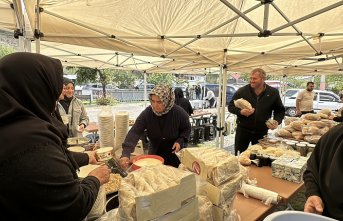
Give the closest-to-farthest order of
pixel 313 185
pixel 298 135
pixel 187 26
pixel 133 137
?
pixel 313 185
pixel 133 137
pixel 187 26
pixel 298 135

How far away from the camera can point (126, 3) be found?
6.88ft

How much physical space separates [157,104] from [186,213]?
1466mm

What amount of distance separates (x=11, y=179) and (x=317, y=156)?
4.80 feet

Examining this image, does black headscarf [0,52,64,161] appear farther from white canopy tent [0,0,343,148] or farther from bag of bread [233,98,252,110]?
bag of bread [233,98,252,110]

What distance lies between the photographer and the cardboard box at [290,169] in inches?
69.9

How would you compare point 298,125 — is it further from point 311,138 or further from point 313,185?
point 313,185

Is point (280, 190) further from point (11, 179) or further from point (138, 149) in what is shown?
point (11, 179)

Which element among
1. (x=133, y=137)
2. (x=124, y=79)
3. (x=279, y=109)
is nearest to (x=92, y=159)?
(x=133, y=137)

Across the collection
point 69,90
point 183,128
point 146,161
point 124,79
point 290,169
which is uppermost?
point 124,79

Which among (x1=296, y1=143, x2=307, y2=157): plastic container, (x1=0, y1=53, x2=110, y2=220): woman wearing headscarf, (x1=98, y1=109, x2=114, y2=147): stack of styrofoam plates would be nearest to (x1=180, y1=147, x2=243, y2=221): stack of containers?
(x1=0, y1=53, x2=110, y2=220): woman wearing headscarf

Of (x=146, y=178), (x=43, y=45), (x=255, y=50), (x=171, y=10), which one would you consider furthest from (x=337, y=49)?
(x=43, y=45)

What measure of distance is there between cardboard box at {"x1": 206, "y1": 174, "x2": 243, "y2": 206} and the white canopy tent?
143 centimetres

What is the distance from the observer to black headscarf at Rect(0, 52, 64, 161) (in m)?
0.74

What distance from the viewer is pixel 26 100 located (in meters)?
0.81
